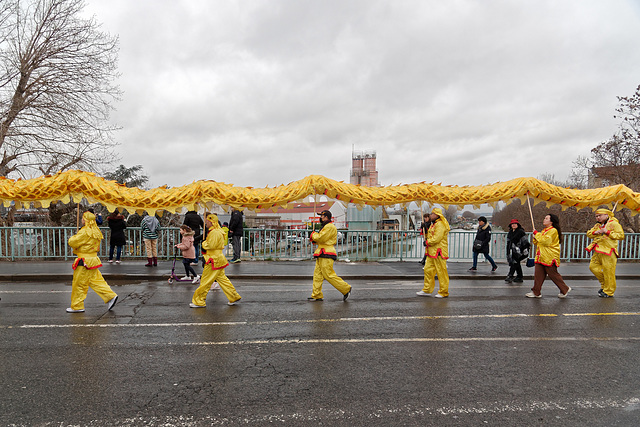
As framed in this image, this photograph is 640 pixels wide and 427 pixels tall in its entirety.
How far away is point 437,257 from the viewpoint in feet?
25.7

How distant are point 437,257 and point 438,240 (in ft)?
1.10

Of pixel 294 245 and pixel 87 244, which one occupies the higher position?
pixel 87 244

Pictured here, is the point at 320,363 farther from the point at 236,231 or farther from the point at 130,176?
the point at 130,176

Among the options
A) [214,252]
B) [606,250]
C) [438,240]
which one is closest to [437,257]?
[438,240]

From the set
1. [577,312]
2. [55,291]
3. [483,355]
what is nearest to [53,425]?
[483,355]

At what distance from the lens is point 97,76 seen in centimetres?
1630

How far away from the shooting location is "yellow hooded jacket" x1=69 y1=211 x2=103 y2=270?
6.27 meters

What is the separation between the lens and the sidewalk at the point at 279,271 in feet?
32.5

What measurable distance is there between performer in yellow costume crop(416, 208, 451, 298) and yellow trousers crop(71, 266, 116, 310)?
225 inches

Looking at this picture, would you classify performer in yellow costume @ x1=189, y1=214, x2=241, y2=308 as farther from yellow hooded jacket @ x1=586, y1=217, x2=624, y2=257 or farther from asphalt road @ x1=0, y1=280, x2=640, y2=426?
yellow hooded jacket @ x1=586, y1=217, x2=624, y2=257

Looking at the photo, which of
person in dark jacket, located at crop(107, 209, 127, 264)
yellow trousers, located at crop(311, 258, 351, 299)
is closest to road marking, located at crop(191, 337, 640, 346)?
yellow trousers, located at crop(311, 258, 351, 299)

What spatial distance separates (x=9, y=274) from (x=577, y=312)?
40.7 ft

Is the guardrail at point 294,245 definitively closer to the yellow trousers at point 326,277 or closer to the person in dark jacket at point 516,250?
the person in dark jacket at point 516,250

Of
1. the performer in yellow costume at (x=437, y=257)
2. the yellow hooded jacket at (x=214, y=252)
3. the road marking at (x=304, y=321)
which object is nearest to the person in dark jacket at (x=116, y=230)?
the yellow hooded jacket at (x=214, y=252)
